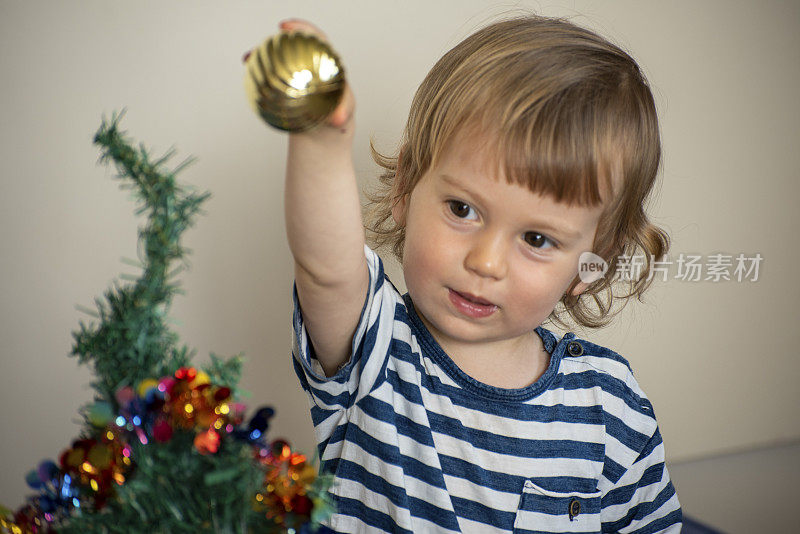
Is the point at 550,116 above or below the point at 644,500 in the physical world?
above

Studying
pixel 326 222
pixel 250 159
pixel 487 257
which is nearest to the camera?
pixel 326 222

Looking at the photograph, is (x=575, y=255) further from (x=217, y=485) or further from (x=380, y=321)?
(x=217, y=485)

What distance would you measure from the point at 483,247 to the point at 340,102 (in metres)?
0.30

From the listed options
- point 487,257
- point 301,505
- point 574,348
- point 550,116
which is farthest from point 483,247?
point 301,505

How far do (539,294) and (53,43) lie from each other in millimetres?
581

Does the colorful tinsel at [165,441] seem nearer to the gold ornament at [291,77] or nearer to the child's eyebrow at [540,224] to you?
the gold ornament at [291,77]

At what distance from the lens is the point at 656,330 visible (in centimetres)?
135

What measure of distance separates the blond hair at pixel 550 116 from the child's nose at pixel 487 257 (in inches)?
2.4

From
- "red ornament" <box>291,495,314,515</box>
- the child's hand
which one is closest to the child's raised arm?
the child's hand

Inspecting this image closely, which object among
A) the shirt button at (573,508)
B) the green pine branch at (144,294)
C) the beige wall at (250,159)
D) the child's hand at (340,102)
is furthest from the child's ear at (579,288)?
the green pine branch at (144,294)

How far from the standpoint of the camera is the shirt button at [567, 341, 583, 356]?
0.86 meters

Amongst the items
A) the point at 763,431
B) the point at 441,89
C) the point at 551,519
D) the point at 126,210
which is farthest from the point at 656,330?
the point at 126,210

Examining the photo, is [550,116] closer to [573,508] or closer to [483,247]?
[483,247]

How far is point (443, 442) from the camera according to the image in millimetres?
758
